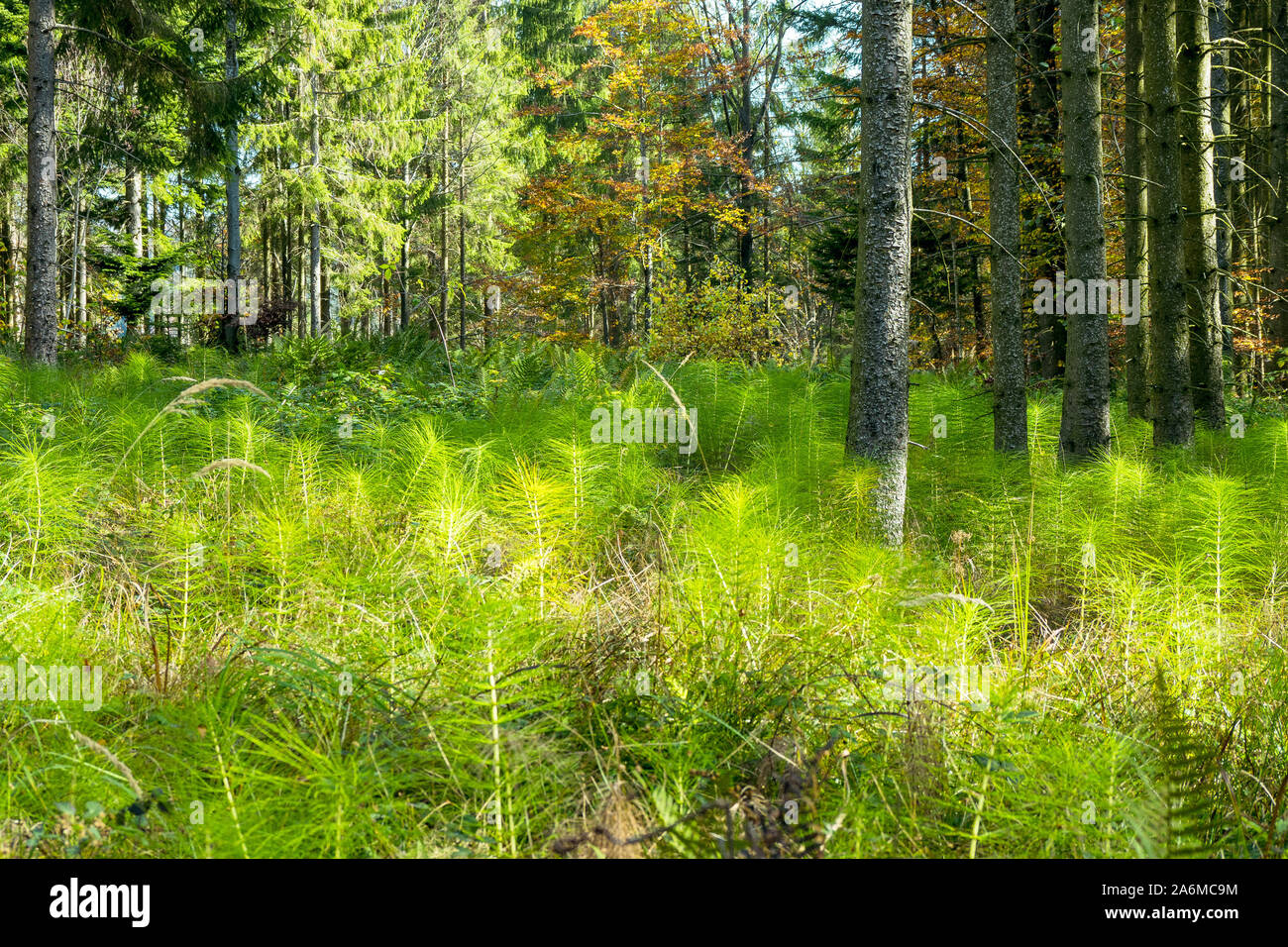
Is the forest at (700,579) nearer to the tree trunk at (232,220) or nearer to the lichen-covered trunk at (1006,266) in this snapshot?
the lichen-covered trunk at (1006,266)

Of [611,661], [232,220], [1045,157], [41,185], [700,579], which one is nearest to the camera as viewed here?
[611,661]

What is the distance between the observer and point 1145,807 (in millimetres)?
1615

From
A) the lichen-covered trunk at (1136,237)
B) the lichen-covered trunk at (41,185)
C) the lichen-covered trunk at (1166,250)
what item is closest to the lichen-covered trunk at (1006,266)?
the lichen-covered trunk at (1166,250)

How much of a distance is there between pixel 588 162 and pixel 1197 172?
669 inches

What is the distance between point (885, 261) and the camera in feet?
13.5

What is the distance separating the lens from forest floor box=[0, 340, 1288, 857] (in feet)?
5.65

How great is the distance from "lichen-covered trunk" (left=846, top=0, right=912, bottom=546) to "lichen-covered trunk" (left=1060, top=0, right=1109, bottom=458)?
2.66 meters

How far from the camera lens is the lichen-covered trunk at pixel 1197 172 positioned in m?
7.34

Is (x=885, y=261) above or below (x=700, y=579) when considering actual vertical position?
above

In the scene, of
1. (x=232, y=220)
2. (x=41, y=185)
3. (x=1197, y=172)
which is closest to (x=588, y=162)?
(x=232, y=220)

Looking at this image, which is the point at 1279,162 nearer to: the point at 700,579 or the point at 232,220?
the point at 700,579
